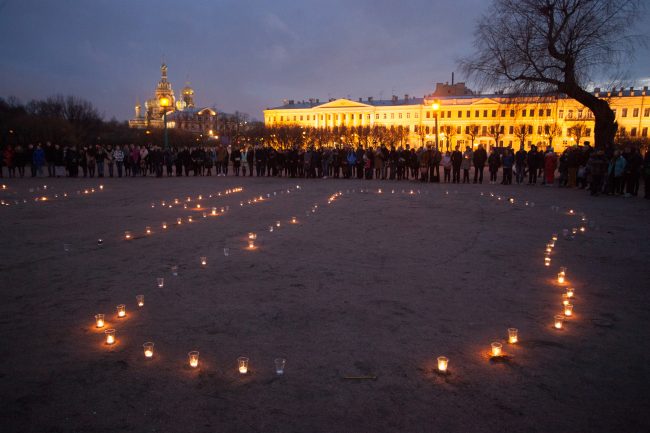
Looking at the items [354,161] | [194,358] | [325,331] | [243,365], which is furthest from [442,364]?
[354,161]

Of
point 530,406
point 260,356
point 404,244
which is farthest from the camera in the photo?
point 404,244

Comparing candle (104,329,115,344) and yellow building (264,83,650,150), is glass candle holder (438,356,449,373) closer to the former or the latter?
candle (104,329,115,344)

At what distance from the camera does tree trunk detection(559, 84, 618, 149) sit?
2200cm

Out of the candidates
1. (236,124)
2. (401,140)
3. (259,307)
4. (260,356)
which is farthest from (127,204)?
(236,124)

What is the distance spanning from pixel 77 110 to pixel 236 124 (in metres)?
40.8

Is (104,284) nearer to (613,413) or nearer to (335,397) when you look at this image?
(335,397)

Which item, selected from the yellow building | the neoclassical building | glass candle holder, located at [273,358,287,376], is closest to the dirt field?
glass candle holder, located at [273,358,287,376]

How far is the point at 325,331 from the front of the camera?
485 cm

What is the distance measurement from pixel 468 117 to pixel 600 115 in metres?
87.9

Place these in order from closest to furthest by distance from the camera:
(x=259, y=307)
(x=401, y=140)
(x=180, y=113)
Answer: (x=259, y=307) < (x=401, y=140) < (x=180, y=113)

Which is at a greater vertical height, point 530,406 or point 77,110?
point 77,110

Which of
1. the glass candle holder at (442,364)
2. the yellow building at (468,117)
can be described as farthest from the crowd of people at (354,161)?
the yellow building at (468,117)

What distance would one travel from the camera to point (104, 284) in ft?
20.9

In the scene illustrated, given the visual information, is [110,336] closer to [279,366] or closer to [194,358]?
[194,358]
